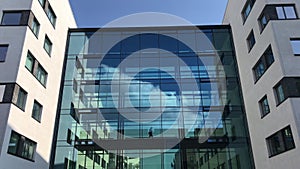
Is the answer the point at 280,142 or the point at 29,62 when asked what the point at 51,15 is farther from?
the point at 280,142

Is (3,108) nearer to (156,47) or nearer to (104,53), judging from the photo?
(104,53)

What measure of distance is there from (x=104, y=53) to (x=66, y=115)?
6761 mm

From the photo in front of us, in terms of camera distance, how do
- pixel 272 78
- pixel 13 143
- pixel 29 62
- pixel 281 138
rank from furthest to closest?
pixel 29 62
pixel 272 78
pixel 281 138
pixel 13 143

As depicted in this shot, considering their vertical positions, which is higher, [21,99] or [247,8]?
[247,8]

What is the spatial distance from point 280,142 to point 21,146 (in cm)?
1570

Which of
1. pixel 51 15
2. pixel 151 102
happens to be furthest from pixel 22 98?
pixel 151 102

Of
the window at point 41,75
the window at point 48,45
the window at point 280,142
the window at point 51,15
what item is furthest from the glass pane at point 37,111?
the window at point 280,142

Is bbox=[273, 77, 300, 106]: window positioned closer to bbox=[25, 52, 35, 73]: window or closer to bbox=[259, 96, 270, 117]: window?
bbox=[259, 96, 270, 117]: window

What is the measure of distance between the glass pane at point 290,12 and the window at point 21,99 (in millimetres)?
17816

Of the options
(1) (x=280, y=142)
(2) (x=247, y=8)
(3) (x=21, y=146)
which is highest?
(2) (x=247, y=8)

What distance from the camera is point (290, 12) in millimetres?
17000

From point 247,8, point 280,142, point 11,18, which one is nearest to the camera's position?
point 280,142

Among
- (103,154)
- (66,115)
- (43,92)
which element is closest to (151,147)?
(103,154)

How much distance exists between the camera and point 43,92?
19.1 metres
